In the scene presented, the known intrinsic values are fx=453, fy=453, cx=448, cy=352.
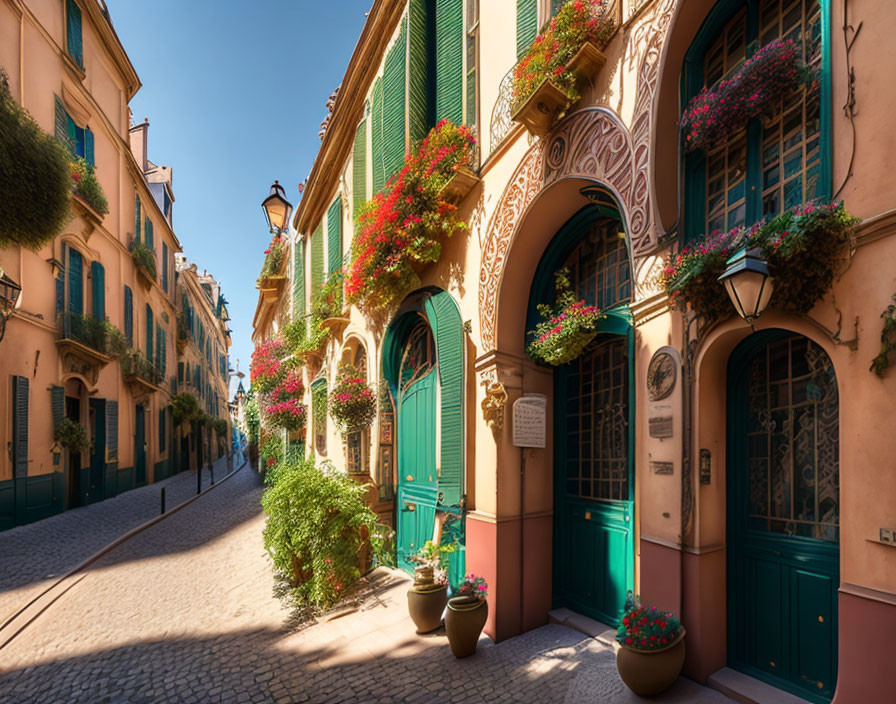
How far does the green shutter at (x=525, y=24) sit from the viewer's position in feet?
16.0

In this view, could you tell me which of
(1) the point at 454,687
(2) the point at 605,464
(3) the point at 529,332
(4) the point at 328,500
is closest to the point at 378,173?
(3) the point at 529,332

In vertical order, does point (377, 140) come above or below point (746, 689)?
above

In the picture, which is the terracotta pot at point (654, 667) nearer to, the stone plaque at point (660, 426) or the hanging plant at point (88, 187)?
the stone plaque at point (660, 426)

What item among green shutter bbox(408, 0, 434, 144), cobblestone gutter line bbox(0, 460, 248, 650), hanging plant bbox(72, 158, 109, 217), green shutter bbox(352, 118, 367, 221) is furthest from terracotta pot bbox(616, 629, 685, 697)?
hanging plant bbox(72, 158, 109, 217)

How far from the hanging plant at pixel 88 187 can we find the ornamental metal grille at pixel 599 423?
14889 millimetres

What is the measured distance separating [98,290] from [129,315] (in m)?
2.50

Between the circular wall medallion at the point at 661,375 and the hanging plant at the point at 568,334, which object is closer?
the circular wall medallion at the point at 661,375

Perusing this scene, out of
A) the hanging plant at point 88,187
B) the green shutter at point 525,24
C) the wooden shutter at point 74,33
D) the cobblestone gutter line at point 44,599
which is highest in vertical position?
the wooden shutter at point 74,33

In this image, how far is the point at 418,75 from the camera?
287 inches

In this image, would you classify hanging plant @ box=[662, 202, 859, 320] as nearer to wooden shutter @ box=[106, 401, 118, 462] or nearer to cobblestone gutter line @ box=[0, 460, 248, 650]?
cobblestone gutter line @ box=[0, 460, 248, 650]

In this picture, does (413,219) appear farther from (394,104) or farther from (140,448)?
(140,448)

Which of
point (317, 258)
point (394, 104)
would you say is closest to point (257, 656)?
point (394, 104)

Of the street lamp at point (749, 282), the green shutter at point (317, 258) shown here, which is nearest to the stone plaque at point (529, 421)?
the street lamp at point (749, 282)

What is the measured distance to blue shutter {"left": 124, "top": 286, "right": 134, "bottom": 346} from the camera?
1647 centimetres
